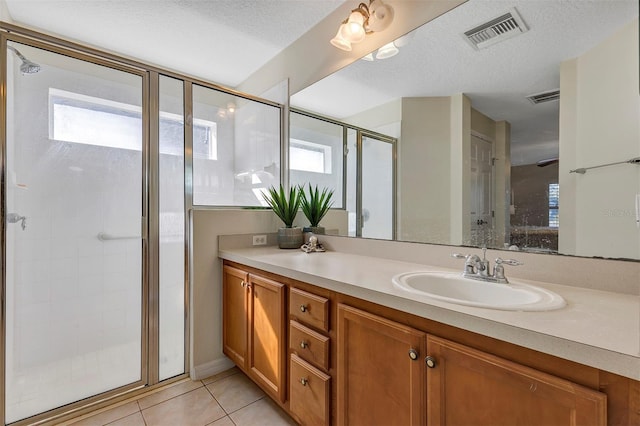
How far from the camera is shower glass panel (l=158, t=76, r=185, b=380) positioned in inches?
75.3

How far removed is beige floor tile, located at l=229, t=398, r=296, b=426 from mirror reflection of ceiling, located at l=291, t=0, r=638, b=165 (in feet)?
5.60

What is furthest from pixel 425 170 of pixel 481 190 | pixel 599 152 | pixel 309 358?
pixel 309 358

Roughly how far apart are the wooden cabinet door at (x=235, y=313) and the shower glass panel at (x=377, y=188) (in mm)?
828

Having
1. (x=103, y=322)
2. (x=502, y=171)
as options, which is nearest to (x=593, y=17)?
(x=502, y=171)

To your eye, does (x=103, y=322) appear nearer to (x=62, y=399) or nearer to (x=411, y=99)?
(x=62, y=399)

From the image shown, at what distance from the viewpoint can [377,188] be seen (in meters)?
1.83

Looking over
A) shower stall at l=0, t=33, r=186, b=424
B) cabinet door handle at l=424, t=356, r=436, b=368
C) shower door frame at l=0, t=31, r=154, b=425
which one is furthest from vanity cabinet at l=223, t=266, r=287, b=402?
cabinet door handle at l=424, t=356, r=436, b=368

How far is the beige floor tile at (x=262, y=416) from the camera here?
4.99ft

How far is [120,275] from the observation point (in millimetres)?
1785

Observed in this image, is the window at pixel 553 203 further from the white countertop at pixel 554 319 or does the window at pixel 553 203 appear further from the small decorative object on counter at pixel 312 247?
the small decorative object on counter at pixel 312 247

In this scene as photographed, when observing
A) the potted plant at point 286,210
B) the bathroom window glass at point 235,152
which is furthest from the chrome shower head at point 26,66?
the potted plant at point 286,210

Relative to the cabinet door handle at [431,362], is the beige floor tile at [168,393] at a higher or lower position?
lower

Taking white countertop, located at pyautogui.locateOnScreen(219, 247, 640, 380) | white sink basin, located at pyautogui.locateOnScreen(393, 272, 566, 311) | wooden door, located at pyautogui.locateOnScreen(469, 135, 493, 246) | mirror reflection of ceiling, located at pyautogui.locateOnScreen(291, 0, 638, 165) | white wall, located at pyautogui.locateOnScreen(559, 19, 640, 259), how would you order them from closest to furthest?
white countertop, located at pyautogui.locateOnScreen(219, 247, 640, 380) < white sink basin, located at pyautogui.locateOnScreen(393, 272, 566, 311) < white wall, located at pyautogui.locateOnScreen(559, 19, 640, 259) < mirror reflection of ceiling, located at pyautogui.locateOnScreen(291, 0, 638, 165) < wooden door, located at pyautogui.locateOnScreen(469, 135, 493, 246)

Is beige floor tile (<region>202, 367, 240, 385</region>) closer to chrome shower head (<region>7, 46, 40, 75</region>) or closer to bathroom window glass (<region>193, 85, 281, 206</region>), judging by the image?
bathroom window glass (<region>193, 85, 281, 206</region>)
